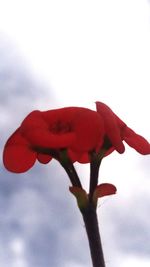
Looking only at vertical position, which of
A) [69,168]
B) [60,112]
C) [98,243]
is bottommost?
[98,243]

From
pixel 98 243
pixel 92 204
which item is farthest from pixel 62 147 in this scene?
pixel 98 243

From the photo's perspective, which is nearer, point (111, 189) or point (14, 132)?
point (111, 189)

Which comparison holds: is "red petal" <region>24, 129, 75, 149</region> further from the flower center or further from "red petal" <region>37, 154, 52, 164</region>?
"red petal" <region>37, 154, 52, 164</region>

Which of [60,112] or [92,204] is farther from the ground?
[60,112]

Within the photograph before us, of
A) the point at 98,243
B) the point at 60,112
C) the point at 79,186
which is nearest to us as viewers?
the point at 98,243

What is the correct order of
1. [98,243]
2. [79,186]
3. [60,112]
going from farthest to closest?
[60,112]
[79,186]
[98,243]

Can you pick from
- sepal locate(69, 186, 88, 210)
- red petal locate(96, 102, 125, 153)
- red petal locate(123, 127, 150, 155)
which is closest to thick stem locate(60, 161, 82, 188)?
sepal locate(69, 186, 88, 210)

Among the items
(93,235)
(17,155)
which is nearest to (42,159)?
(17,155)

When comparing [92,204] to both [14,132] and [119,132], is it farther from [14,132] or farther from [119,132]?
[14,132]
